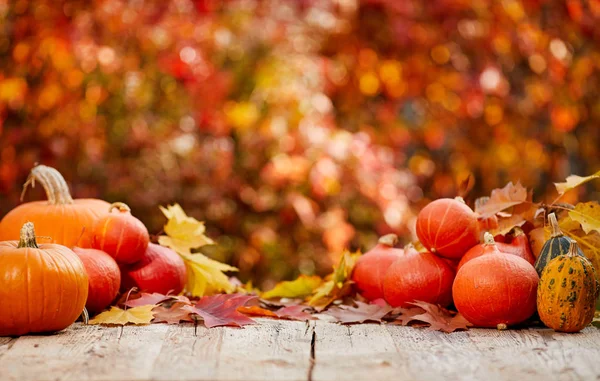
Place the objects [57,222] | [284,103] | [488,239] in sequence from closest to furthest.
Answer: [488,239], [57,222], [284,103]

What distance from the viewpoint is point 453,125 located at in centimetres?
533

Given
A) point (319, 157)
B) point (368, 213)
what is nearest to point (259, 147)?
point (319, 157)

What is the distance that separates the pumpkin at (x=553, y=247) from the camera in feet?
6.22

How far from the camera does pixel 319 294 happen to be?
7.35 ft

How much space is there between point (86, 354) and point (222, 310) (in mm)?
429

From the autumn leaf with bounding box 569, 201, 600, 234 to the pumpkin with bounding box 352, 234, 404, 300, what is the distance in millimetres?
492

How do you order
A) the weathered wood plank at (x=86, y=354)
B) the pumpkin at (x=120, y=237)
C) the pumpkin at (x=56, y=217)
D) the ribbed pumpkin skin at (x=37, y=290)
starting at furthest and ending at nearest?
the pumpkin at (x=56, y=217)
the pumpkin at (x=120, y=237)
the ribbed pumpkin skin at (x=37, y=290)
the weathered wood plank at (x=86, y=354)

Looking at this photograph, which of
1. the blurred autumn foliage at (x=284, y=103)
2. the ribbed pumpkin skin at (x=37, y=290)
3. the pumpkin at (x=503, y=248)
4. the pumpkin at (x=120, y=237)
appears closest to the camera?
the ribbed pumpkin skin at (x=37, y=290)

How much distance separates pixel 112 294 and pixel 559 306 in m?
1.06

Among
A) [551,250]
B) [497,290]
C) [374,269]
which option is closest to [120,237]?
Answer: [374,269]

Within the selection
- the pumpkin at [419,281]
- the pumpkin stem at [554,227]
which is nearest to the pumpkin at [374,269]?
the pumpkin at [419,281]

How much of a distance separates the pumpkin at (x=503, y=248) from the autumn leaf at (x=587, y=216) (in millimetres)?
136

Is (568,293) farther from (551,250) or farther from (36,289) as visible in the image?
(36,289)

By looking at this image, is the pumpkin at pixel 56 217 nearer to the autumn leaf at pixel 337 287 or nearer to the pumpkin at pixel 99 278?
the pumpkin at pixel 99 278
